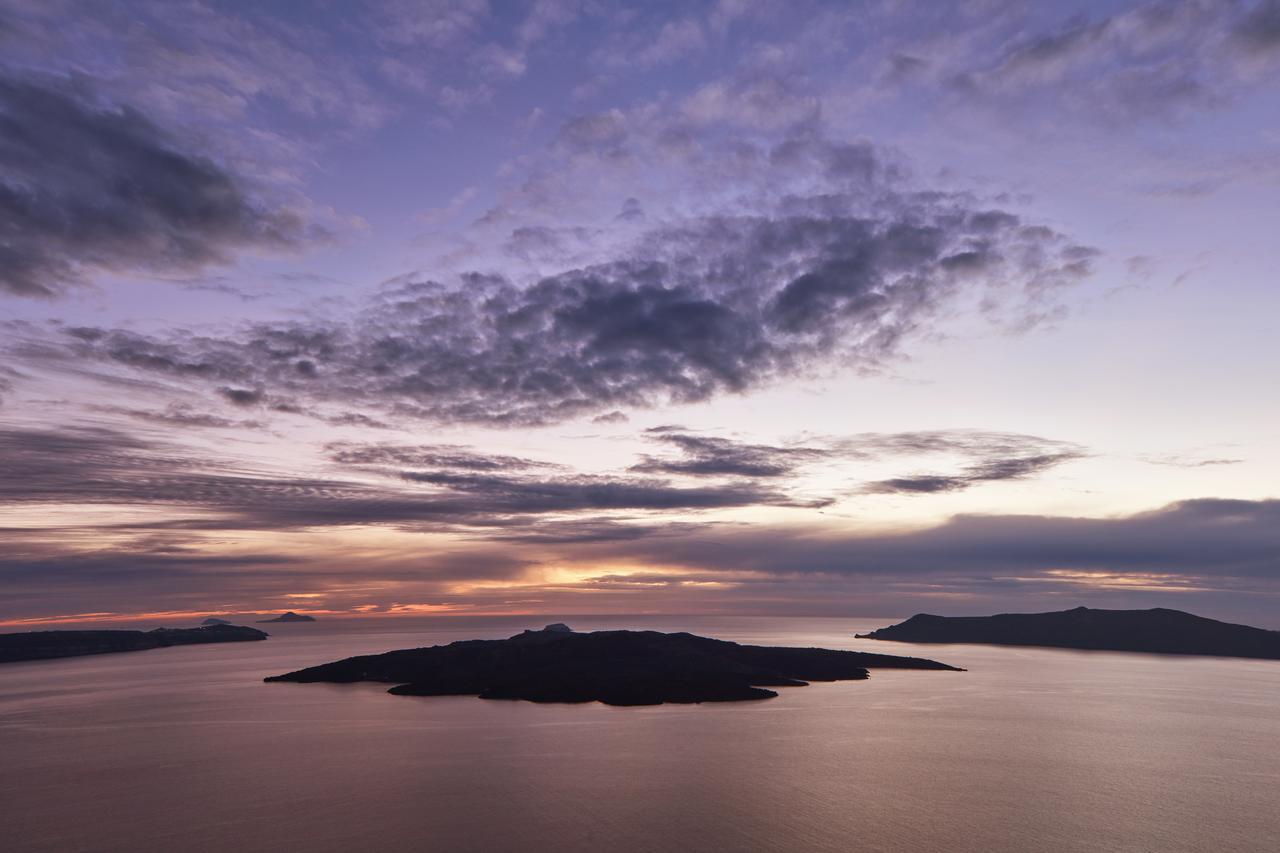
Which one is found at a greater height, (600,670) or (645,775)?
(600,670)

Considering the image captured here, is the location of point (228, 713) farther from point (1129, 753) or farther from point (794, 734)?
point (1129, 753)

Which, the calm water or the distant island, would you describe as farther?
the distant island

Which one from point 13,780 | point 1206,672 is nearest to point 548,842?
point 13,780

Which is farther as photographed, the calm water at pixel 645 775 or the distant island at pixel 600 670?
the distant island at pixel 600 670
